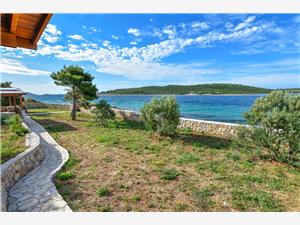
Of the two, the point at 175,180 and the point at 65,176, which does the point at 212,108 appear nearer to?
the point at 175,180

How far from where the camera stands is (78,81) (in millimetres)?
13000

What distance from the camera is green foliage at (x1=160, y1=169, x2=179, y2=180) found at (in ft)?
14.2

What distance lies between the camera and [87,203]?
3291 millimetres

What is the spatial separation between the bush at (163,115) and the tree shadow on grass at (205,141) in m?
0.65

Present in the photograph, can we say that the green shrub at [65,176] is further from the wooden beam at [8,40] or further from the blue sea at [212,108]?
the blue sea at [212,108]

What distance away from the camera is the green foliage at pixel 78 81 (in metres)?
12.9

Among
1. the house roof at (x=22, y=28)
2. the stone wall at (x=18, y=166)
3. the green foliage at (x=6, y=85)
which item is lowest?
the stone wall at (x=18, y=166)

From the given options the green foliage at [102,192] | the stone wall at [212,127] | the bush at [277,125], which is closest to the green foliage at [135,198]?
the green foliage at [102,192]

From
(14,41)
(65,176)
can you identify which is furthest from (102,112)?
(14,41)

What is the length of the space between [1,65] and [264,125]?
6.72m

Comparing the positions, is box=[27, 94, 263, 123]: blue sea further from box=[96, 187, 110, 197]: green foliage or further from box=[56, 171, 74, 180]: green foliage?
box=[56, 171, 74, 180]: green foliage

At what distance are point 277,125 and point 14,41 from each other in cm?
653
